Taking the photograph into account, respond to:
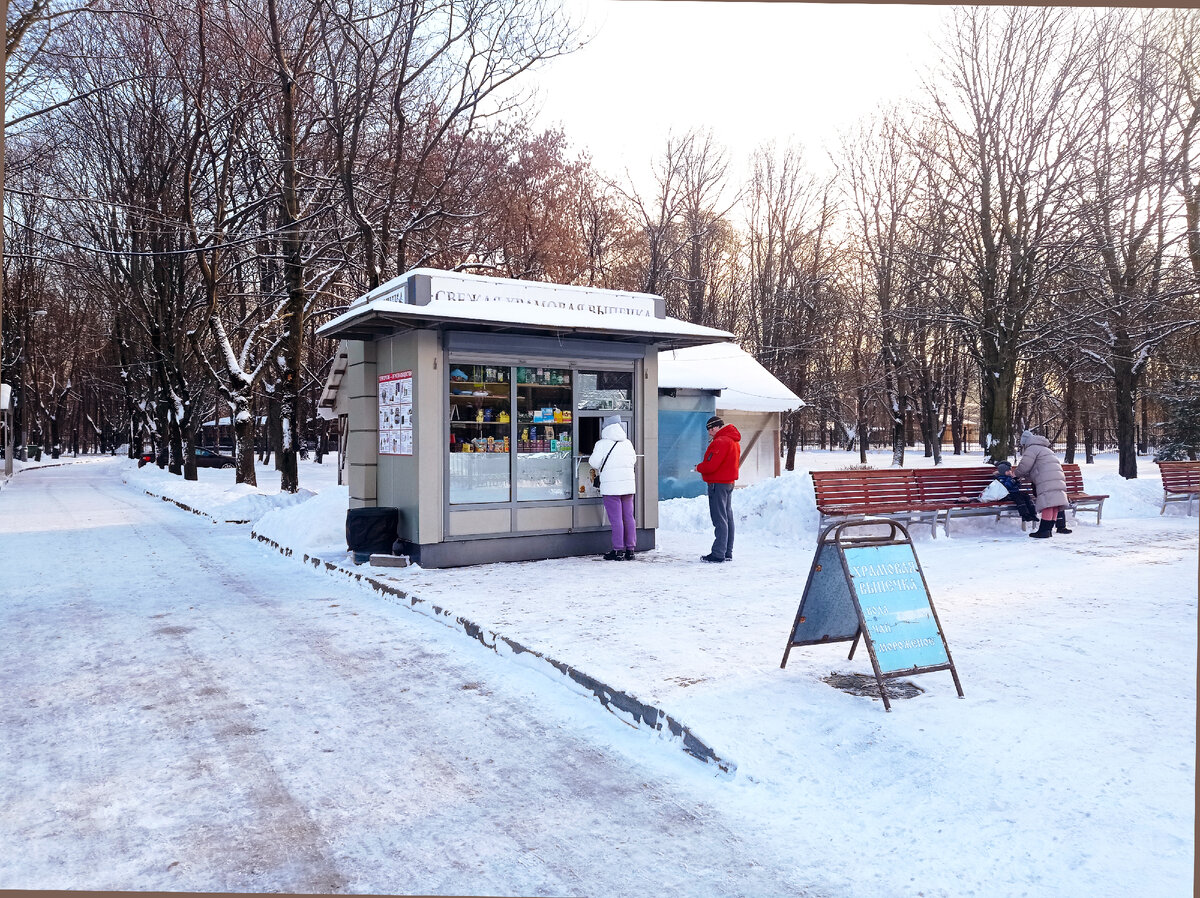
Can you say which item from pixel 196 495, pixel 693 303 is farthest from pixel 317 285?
pixel 693 303

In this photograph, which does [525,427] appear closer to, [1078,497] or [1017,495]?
[1017,495]

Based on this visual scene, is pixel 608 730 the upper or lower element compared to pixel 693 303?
lower

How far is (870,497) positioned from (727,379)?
26.8 feet

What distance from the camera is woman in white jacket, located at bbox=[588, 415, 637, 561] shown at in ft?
37.9

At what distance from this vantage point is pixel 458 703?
5902 mm

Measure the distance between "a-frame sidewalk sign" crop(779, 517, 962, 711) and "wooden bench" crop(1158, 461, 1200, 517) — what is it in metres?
13.8

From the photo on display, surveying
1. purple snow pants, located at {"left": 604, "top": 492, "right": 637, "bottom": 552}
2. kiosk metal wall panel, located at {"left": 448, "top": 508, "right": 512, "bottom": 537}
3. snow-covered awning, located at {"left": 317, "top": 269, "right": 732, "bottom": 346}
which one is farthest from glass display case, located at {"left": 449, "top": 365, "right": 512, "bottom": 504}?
purple snow pants, located at {"left": 604, "top": 492, "right": 637, "bottom": 552}

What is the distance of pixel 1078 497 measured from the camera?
49.3ft

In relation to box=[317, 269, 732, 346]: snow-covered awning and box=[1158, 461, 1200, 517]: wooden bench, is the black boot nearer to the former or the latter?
box=[1158, 461, 1200, 517]: wooden bench

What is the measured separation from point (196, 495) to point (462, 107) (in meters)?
12.9

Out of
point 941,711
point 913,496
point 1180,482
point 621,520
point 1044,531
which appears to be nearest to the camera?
point 941,711

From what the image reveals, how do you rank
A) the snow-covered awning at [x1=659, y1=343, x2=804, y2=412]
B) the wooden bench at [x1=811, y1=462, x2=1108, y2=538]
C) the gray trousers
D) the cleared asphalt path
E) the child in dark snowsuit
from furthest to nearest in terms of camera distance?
1. the snow-covered awning at [x1=659, y1=343, x2=804, y2=412]
2. the child in dark snowsuit
3. the wooden bench at [x1=811, y1=462, x2=1108, y2=538]
4. the gray trousers
5. the cleared asphalt path

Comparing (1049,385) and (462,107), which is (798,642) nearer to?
(462,107)

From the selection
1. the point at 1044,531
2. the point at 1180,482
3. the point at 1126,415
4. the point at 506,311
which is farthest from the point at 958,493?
the point at 1126,415
